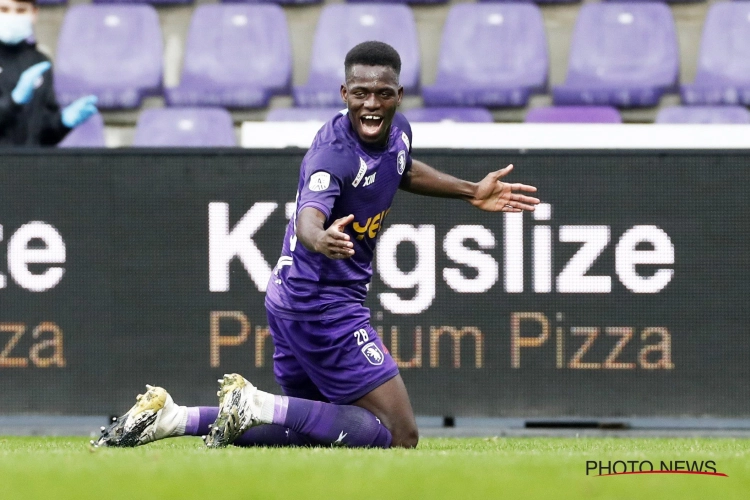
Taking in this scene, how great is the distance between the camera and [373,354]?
5.09 m

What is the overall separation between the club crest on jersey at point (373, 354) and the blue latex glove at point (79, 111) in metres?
3.85

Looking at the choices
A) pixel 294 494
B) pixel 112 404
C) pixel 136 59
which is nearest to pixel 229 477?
pixel 294 494

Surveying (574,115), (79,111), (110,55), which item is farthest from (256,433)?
(110,55)

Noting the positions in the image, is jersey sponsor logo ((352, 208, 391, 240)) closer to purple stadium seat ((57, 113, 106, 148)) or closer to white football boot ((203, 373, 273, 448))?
white football boot ((203, 373, 273, 448))

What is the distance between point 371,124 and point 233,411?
4.24ft

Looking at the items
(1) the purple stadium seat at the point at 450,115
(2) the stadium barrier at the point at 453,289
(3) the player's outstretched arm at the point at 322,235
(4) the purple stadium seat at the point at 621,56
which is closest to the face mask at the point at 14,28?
(2) the stadium barrier at the point at 453,289

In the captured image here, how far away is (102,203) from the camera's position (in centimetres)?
673

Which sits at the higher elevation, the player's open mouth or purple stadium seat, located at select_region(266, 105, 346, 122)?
the player's open mouth

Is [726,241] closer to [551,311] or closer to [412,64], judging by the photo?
[551,311]

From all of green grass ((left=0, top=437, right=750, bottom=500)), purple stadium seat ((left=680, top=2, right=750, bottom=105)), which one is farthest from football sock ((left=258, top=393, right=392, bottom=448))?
purple stadium seat ((left=680, top=2, right=750, bottom=105))

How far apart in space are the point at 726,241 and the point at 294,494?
427cm

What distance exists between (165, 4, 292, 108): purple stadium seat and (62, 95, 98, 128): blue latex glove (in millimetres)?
2242

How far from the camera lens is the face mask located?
918 centimetres

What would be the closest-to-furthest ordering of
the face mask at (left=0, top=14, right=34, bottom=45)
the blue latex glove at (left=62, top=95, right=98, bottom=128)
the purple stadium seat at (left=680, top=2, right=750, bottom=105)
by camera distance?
the blue latex glove at (left=62, top=95, right=98, bottom=128) < the face mask at (left=0, top=14, right=34, bottom=45) < the purple stadium seat at (left=680, top=2, right=750, bottom=105)
